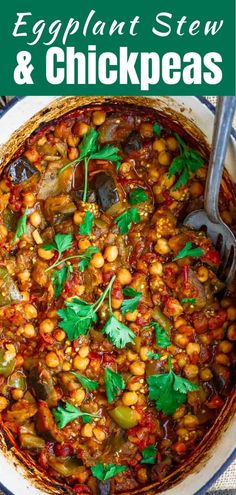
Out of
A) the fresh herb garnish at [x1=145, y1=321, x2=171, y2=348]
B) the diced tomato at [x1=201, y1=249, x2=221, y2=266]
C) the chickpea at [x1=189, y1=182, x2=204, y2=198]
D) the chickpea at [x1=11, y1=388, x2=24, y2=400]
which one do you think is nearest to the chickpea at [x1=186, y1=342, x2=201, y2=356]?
the fresh herb garnish at [x1=145, y1=321, x2=171, y2=348]

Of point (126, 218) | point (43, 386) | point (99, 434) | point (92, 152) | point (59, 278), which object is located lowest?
point (99, 434)

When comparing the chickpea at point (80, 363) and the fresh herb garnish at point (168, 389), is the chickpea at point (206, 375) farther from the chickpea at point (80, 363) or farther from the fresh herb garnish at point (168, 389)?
the chickpea at point (80, 363)

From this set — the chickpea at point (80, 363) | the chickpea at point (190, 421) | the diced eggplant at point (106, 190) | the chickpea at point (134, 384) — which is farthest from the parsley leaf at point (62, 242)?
the chickpea at point (190, 421)

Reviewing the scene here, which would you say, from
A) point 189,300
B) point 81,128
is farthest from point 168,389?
point 81,128

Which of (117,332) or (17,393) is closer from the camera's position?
(117,332)

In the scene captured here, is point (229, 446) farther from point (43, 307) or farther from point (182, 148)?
point (182, 148)

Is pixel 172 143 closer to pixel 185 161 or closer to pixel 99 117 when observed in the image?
pixel 185 161

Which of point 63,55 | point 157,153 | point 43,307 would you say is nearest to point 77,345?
point 43,307
